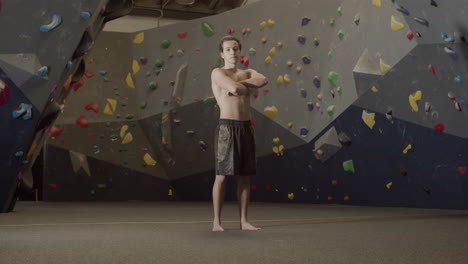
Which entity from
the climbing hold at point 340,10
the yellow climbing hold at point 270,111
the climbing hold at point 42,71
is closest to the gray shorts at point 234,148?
the climbing hold at point 42,71

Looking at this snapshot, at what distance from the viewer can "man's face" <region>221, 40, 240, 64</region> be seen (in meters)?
3.67

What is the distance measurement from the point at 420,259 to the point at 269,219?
7.49 ft

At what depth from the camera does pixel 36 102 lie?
190 inches

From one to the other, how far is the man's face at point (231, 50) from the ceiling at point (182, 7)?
7017 mm

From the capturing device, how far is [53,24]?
482cm

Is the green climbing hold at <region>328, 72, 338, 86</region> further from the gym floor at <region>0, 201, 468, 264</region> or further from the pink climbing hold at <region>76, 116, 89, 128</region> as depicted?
the pink climbing hold at <region>76, 116, 89, 128</region>

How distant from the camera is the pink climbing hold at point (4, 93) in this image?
4719 mm

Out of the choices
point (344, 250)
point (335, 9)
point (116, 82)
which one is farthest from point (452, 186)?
point (116, 82)

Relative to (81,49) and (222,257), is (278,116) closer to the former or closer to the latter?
(81,49)

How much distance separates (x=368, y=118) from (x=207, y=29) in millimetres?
2577

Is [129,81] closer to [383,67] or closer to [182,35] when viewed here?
[182,35]

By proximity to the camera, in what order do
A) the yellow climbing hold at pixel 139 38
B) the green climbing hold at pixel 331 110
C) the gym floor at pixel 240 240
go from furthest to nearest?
the yellow climbing hold at pixel 139 38 < the green climbing hold at pixel 331 110 < the gym floor at pixel 240 240

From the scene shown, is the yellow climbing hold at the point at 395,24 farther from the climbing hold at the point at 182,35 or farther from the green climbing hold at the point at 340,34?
the climbing hold at the point at 182,35

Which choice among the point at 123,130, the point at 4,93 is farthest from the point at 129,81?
the point at 4,93
